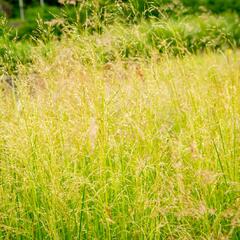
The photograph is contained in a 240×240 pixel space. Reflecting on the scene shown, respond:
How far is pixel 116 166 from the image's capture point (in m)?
2.77

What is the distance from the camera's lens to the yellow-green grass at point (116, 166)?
7.88 feet

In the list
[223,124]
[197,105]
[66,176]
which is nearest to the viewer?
[66,176]

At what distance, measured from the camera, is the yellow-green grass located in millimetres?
2400

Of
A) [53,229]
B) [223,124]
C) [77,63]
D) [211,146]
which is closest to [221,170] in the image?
[211,146]

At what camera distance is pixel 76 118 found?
3.14m

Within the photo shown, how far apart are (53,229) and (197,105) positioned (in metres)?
1.44

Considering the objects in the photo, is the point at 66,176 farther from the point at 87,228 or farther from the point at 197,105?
the point at 197,105

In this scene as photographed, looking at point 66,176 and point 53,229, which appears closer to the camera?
point 53,229

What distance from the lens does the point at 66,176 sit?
2.58 meters

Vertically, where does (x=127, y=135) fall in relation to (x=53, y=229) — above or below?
above

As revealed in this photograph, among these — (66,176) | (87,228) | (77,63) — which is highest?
(77,63)

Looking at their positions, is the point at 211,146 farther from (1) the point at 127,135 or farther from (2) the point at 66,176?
(2) the point at 66,176

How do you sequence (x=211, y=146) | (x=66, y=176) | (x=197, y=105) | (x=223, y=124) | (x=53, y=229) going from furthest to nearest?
(x=197, y=105) → (x=223, y=124) → (x=211, y=146) → (x=66, y=176) → (x=53, y=229)

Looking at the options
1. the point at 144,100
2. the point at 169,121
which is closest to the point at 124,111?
the point at 144,100
